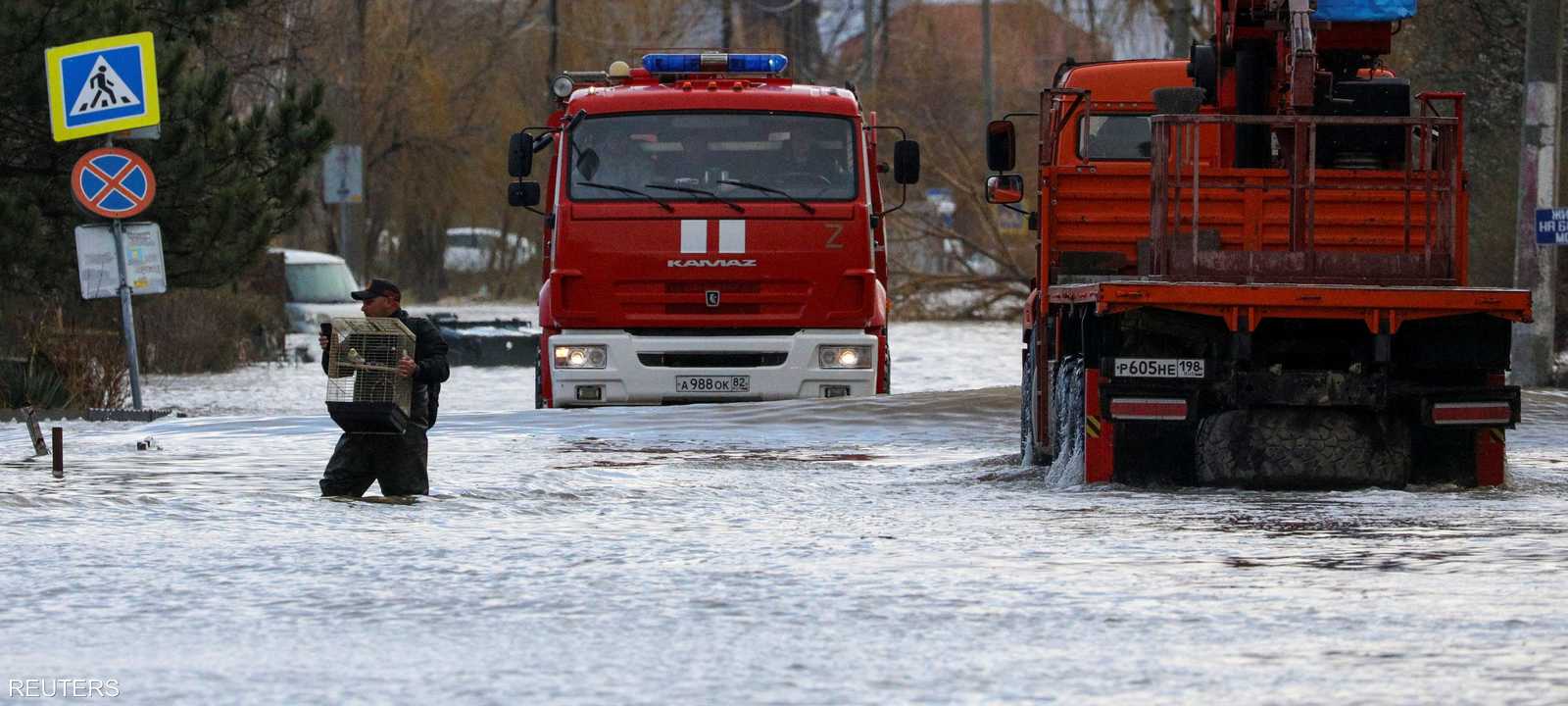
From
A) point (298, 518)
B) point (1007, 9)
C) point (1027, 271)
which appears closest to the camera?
point (298, 518)

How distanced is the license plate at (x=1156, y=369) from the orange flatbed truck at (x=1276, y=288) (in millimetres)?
11

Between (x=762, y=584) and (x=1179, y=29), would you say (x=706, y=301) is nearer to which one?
(x=762, y=584)

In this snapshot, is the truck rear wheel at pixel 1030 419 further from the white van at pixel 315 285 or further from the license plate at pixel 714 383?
the white van at pixel 315 285

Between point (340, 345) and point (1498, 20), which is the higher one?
point (1498, 20)

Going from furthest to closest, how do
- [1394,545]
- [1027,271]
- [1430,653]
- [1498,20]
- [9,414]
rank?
[1027,271]
[1498,20]
[9,414]
[1394,545]
[1430,653]

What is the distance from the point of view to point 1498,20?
31.5m

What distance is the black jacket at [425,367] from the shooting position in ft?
40.5

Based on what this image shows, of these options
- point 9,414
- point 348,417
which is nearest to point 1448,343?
point 348,417

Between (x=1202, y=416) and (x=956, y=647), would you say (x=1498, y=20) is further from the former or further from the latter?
(x=956, y=647)

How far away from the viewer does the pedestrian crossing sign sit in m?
19.4

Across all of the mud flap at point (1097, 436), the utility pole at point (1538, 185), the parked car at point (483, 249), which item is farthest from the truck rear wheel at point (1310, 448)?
the parked car at point (483, 249)

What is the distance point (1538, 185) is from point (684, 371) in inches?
368

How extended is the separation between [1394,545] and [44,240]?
1450cm

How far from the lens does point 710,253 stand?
723 inches
